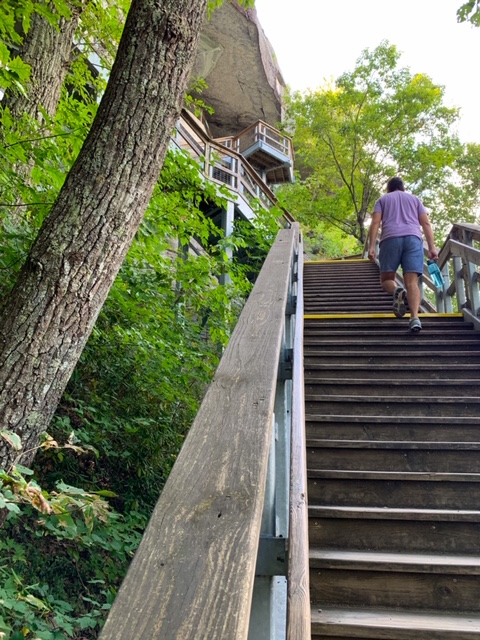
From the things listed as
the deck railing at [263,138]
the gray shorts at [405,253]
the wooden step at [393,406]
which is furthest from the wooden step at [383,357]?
the deck railing at [263,138]

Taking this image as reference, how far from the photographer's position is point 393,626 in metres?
1.69

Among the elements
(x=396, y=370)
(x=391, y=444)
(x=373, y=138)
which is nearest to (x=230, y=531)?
(x=391, y=444)

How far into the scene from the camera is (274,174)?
2244 cm

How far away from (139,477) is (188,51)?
8.48 ft

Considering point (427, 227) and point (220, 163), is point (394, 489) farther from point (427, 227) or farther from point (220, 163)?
point (220, 163)

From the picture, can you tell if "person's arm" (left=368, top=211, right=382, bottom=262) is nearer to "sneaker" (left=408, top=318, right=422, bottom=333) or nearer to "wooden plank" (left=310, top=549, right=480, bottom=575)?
"sneaker" (left=408, top=318, right=422, bottom=333)

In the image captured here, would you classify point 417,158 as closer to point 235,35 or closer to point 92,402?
point 235,35

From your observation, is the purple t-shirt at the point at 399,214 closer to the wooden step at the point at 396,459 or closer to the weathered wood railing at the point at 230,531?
the wooden step at the point at 396,459

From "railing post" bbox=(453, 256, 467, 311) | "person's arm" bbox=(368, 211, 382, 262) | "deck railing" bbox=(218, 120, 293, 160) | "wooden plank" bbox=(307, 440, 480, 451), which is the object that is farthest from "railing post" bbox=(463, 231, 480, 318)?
"deck railing" bbox=(218, 120, 293, 160)

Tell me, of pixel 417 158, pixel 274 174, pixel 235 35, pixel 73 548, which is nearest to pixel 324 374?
pixel 73 548

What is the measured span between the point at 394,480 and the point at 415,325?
2.17 meters

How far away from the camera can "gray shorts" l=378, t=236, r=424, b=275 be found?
4590 millimetres

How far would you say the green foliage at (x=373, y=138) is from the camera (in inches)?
674

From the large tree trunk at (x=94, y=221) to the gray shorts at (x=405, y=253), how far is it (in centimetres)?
302
